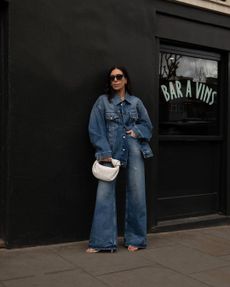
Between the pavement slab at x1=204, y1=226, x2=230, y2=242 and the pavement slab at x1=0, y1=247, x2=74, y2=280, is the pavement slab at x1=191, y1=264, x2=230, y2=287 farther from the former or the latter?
the pavement slab at x1=204, y1=226, x2=230, y2=242

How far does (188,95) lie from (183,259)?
9.06 ft

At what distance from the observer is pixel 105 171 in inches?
203

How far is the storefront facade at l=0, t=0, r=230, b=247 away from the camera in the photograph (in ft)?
16.8

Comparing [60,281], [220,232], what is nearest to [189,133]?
[220,232]

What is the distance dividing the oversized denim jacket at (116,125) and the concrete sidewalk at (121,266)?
113 centimetres

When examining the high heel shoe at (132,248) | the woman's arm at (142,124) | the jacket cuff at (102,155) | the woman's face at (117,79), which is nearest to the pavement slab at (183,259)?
the high heel shoe at (132,248)

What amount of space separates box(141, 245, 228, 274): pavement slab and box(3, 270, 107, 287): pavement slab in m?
0.96

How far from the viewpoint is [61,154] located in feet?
17.7

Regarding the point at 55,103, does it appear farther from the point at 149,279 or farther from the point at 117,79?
the point at 149,279

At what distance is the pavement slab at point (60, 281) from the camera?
411 cm

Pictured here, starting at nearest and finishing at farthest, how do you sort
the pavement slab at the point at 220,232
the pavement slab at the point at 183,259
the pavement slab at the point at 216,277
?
1. the pavement slab at the point at 216,277
2. the pavement slab at the point at 183,259
3. the pavement slab at the point at 220,232

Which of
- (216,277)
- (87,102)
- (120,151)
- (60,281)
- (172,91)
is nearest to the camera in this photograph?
(60,281)

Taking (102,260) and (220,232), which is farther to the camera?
(220,232)

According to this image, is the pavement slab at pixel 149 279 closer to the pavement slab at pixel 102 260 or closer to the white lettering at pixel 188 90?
the pavement slab at pixel 102 260
